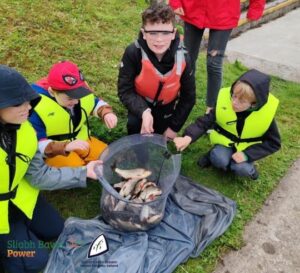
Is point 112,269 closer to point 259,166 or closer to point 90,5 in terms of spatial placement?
point 259,166

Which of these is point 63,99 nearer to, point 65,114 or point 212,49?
point 65,114

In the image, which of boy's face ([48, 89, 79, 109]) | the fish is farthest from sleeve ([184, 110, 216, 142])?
boy's face ([48, 89, 79, 109])

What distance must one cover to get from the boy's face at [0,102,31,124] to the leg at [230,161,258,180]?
6.02 ft

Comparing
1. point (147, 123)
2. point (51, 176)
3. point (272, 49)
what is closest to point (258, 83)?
point (147, 123)

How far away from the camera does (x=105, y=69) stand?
4918 mm

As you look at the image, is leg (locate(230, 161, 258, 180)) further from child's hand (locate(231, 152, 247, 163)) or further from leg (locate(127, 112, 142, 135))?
leg (locate(127, 112, 142, 135))

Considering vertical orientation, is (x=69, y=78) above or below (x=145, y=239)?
above

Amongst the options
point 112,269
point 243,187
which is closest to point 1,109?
point 112,269

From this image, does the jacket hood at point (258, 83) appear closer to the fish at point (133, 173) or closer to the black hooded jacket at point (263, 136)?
the black hooded jacket at point (263, 136)

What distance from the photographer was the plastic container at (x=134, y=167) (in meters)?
2.77

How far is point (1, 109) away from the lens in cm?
227

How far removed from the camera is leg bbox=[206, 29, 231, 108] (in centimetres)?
381

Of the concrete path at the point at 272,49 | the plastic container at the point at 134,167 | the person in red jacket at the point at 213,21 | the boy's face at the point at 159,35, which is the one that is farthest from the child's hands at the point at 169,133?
the concrete path at the point at 272,49

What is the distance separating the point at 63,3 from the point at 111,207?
4065 mm
